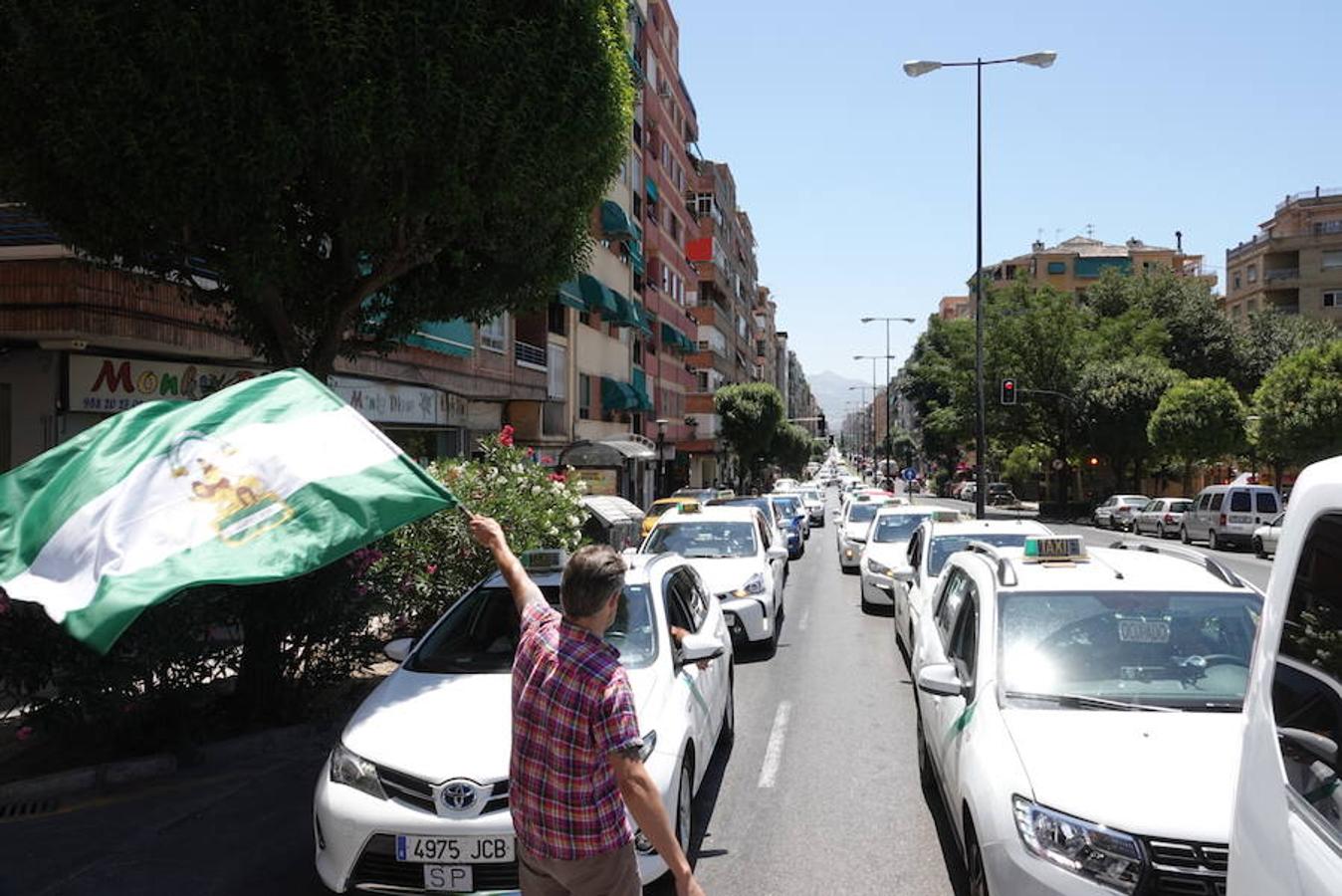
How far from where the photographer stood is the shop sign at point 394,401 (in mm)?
16594

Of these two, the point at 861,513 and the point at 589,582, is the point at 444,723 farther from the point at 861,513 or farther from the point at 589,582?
the point at 861,513

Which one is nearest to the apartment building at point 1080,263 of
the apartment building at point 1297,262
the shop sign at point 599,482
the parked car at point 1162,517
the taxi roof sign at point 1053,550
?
the apartment building at point 1297,262

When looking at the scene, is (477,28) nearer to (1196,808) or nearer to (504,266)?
(504,266)

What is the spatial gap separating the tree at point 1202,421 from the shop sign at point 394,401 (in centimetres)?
3454

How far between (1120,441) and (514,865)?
50970 mm

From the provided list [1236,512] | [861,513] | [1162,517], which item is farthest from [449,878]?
[1162,517]

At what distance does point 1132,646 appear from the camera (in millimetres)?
4938

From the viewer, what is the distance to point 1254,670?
2.54 metres

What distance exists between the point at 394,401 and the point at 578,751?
1623 centimetres

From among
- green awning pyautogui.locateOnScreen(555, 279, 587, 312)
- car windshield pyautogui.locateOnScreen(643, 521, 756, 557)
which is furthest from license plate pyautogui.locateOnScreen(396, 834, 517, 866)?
green awning pyautogui.locateOnScreen(555, 279, 587, 312)

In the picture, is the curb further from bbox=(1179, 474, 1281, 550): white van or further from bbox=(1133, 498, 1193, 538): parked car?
bbox=(1133, 498, 1193, 538): parked car

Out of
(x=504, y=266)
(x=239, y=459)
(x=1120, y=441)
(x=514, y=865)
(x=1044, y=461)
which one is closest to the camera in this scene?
(x=239, y=459)

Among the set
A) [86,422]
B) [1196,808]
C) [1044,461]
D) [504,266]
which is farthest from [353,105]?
[1044,461]

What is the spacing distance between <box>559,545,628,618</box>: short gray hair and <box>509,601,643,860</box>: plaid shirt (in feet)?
0.29
